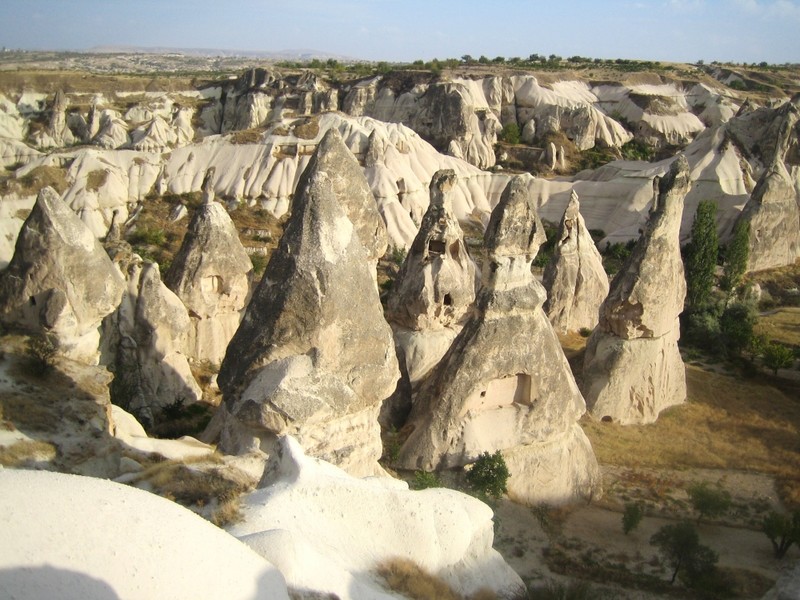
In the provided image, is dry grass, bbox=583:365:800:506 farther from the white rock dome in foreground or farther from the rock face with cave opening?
the white rock dome in foreground

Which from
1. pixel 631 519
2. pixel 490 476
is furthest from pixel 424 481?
pixel 631 519

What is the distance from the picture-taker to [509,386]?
9.93 m

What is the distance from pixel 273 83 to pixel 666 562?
62760 millimetres

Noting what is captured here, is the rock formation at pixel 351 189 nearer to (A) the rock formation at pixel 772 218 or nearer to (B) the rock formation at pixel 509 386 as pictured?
(B) the rock formation at pixel 509 386

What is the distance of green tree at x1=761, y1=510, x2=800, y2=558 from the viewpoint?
8.73m

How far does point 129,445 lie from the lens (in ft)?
27.2

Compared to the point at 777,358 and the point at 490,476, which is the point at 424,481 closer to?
the point at 490,476

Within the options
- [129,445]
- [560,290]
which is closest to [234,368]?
[129,445]

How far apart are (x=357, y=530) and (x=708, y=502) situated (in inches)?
248

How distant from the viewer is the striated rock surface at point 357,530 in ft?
15.8

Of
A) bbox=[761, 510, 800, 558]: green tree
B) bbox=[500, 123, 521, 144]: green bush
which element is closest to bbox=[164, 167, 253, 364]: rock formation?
bbox=[761, 510, 800, 558]: green tree

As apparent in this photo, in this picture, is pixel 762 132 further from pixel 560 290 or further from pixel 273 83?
pixel 273 83

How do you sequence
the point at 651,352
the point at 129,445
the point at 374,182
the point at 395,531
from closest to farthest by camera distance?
the point at 395,531 → the point at 129,445 → the point at 651,352 → the point at 374,182

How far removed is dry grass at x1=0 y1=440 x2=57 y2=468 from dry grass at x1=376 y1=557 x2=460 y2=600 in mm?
3973
